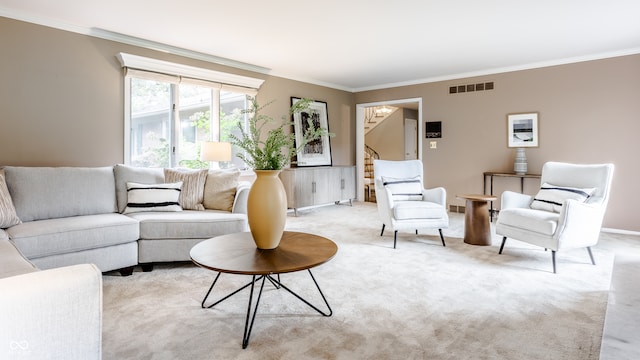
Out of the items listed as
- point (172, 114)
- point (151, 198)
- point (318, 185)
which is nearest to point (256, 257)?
point (151, 198)

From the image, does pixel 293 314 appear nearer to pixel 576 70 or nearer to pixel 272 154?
pixel 272 154

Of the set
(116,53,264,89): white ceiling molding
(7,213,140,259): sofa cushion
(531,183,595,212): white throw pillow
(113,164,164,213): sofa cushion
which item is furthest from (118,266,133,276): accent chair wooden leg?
(531,183,595,212): white throw pillow

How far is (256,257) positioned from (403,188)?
2.77 m

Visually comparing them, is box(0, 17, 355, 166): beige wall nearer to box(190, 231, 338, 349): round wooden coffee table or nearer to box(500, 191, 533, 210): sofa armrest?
box(190, 231, 338, 349): round wooden coffee table

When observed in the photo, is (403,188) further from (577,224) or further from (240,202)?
(240,202)

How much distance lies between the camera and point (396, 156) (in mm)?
9320

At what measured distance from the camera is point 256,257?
2053 mm

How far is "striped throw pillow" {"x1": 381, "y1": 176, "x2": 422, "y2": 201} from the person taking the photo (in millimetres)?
4398

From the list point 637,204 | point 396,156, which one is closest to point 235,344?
point 637,204

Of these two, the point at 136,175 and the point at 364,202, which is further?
the point at 364,202

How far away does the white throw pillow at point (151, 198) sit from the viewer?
3.42 metres

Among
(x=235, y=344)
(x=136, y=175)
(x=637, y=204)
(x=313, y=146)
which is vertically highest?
(x=313, y=146)

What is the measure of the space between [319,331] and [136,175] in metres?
2.60

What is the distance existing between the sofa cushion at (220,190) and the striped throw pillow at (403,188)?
1813mm
